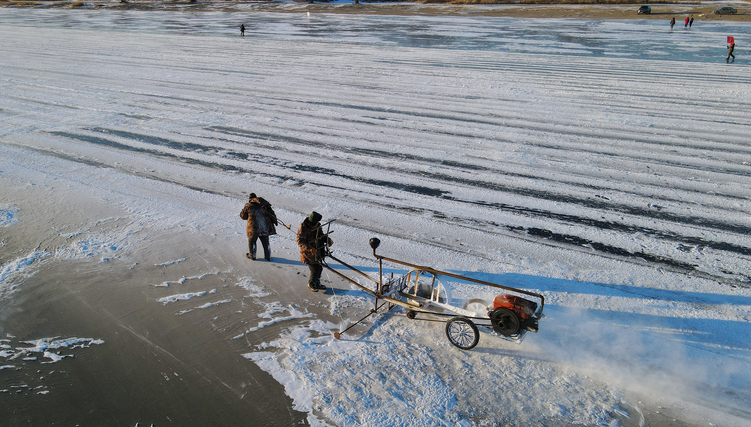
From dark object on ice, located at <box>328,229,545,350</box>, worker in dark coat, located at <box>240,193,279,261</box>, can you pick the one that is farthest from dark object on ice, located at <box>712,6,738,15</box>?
worker in dark coat, located at <box>240,193,279,261</box>

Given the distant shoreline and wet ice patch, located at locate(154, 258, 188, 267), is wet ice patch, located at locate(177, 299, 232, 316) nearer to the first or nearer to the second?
wet ice patch, located at locate(154, 258, 188, 267)

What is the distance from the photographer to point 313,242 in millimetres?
5785

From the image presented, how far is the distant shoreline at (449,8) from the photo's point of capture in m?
39.1

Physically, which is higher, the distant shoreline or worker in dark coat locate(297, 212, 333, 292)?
the distant shoreline

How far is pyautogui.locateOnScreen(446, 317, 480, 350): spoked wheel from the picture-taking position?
195 inches

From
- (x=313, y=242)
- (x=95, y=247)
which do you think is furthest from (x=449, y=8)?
(x=313, y=242)

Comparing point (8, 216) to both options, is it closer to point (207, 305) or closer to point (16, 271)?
point (16, 271)

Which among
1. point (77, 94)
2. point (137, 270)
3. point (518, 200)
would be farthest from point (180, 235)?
point (77, 94)

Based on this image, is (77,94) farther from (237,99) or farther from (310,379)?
(310,379)

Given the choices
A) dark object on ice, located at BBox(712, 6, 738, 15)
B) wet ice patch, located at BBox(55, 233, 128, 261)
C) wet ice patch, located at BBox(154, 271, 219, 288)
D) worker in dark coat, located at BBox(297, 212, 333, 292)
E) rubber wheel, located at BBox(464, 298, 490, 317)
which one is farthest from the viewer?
dark object on ice, located at BBox(712, 6, 738, 15)

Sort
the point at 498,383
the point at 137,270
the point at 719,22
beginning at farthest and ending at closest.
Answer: the point at 719,22, the point at 137,270, the point at 498,383

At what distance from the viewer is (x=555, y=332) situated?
5.30m

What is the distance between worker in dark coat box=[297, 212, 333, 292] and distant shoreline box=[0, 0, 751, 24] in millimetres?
40665

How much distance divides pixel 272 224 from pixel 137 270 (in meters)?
2.10
